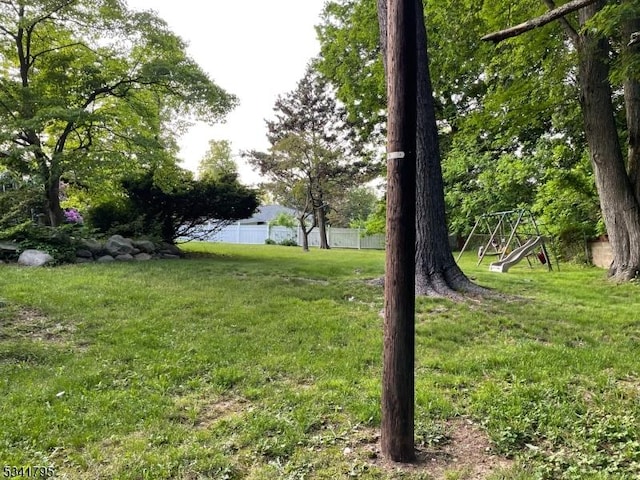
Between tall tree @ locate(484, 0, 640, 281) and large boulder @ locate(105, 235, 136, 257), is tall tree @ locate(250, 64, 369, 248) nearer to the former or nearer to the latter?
large boulder @ locate(105, 235, 136, 257)

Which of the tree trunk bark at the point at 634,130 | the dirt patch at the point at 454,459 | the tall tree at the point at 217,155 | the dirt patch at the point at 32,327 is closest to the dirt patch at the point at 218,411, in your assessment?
the dirt patch at the point at 454,459

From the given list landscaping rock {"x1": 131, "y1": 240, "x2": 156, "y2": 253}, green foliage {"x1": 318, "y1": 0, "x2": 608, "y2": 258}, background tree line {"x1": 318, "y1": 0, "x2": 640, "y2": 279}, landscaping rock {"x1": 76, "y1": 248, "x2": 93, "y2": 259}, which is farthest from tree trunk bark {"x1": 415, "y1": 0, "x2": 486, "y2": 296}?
landscaping rock {"x1": 76, "y1": 248, "x2": 93, "y2": 259}

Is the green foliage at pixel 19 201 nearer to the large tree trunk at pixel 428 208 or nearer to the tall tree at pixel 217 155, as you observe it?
the large tree trunk at pixel 428 208

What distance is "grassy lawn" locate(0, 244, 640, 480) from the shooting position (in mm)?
1999

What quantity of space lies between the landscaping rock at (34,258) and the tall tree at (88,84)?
1.52m

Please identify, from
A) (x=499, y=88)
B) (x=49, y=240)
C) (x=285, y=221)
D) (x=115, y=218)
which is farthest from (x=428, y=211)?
(x=285, y=221)

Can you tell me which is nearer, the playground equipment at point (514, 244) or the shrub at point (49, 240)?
the shrub at point (49, 240)

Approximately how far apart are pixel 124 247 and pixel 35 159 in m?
2.46

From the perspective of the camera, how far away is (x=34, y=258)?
286 inches

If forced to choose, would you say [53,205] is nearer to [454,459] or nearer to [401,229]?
[401,229]

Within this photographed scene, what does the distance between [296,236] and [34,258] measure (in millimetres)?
15421

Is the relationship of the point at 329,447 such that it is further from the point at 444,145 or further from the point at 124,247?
the point at 444,145

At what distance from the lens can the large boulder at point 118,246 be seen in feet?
27.7

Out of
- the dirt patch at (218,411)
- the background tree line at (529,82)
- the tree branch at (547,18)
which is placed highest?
the background tree line at (529,82)
